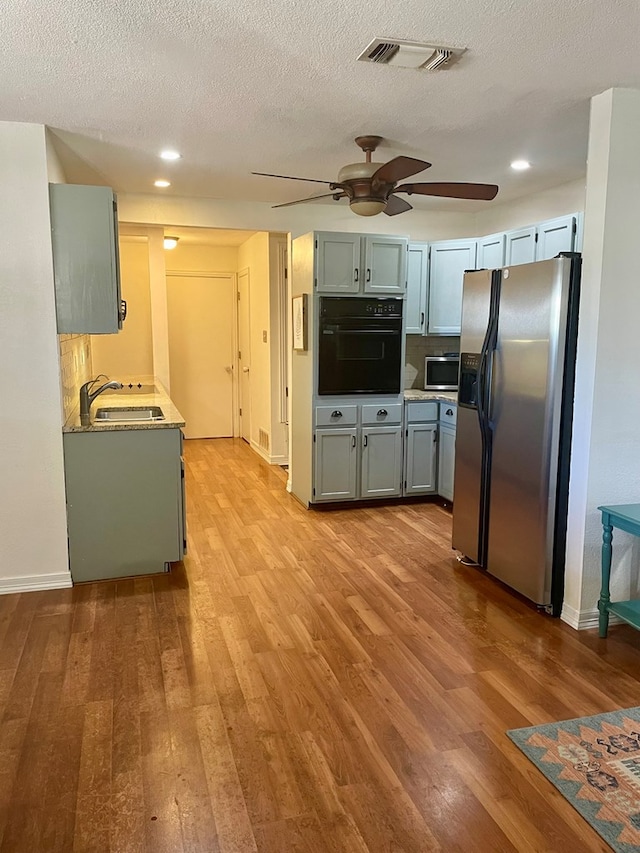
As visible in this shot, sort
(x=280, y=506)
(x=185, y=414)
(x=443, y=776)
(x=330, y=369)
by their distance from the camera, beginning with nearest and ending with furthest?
1. (x=443, y=776)
2. (x=330, y=369)
3. (x=280, y=506)
4. (x=185, y=414)

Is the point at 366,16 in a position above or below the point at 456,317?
above

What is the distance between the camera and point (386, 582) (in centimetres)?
369

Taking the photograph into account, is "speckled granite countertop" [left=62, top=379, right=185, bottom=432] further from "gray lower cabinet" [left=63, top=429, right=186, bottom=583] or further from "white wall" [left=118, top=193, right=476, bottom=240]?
"white wall" [left=118, top=193, right=476, bottom=240]

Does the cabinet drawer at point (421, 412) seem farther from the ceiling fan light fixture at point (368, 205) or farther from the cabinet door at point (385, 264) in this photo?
the ceiling fan light fixture at point (368, 205)

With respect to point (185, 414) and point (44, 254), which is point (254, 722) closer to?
point (44, 254)

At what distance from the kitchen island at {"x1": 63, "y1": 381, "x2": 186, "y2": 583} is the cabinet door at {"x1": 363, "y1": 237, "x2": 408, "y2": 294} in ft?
6.89

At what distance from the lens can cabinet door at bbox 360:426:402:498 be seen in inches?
201

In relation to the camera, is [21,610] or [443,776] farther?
[21,610]

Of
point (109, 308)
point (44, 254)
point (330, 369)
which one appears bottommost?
point (330, 369)

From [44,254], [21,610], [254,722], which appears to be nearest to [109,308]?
[44,254]

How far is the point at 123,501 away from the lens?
3.64m

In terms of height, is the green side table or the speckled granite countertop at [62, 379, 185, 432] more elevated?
the speckled granite countertop at [62, 379, 185, 432]

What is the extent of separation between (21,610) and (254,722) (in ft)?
5.39

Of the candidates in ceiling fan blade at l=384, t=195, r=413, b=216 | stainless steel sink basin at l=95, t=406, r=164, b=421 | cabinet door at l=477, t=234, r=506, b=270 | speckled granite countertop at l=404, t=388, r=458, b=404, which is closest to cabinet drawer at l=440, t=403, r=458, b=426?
speckled granite countertop at l=404, t=388, r=458, b=404
